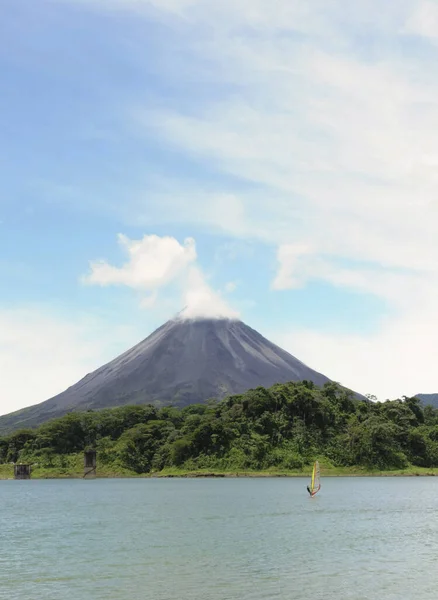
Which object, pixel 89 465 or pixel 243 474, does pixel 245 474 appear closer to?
pixel 243 474

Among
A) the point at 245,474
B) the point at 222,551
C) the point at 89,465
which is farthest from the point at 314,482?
the point at 89,465

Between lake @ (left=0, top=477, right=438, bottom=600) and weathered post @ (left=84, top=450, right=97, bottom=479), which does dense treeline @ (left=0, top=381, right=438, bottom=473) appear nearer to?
weathered post @ (left=84, top=450, right=97, bottom=479)

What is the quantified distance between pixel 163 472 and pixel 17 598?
4383 inches

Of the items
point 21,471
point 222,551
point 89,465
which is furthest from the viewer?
point 21,471

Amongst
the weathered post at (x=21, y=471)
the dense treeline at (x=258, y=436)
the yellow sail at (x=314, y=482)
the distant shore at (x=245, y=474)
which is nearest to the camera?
the yellow sail at (x=314, y=482)

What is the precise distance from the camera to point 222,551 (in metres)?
33.0

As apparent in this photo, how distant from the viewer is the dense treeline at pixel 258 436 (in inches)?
4889

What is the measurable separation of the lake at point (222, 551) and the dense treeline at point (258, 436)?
198 ft

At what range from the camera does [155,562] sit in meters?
29.7

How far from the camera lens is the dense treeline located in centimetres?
12419

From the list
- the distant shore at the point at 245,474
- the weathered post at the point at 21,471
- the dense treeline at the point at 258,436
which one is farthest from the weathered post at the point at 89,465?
the weathered post at the point at 21,471

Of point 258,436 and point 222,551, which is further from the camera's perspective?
point 258,436

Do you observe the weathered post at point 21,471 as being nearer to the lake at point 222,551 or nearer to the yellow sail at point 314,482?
the lake at point 222,551

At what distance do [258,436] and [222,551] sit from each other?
311ft
